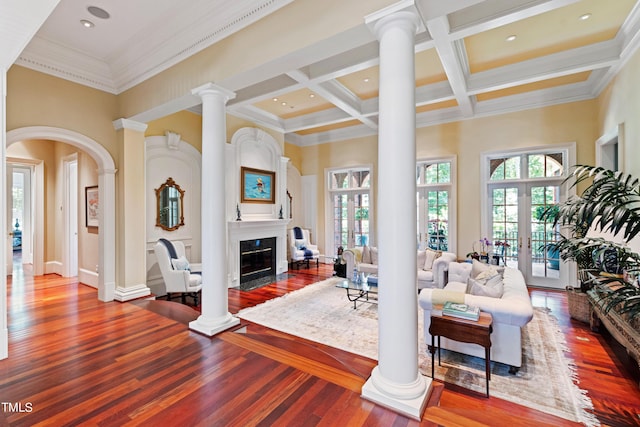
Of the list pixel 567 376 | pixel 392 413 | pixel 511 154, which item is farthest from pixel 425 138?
pixel 392 413

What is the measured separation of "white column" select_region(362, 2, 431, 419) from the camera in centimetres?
188

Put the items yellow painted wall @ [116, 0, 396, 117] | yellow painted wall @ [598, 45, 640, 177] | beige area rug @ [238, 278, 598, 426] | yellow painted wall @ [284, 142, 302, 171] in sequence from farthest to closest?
1. yellow painted wall @ [284, 142, 302, 171]
2. yellow painted wall @ [598, 45, 640, 177]
3. beige area rug @ [238, 278, 598, 426]
4. yellow painted wall @ [116, 0, 396, 117]

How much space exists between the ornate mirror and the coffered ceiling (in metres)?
1.61

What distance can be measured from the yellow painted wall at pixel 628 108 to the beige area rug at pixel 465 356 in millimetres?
2237

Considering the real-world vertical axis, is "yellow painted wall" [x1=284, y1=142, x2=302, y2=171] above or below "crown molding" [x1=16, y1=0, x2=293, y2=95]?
below

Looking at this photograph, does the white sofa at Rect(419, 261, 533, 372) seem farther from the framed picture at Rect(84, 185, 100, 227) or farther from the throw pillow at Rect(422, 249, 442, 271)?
the framed picture at Rect(84, 185, 100, 227)

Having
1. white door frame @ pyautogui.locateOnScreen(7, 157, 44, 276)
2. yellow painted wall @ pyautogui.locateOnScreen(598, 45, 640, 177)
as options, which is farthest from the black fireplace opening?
yellow painted wall @ pyautogui.locateOnScreen(598, 45, 640, 177)

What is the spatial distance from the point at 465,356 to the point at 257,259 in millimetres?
4550

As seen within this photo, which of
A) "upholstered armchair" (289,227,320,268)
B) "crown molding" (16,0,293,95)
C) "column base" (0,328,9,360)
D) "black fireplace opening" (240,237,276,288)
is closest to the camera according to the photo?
"column base" (0,328,9,360)

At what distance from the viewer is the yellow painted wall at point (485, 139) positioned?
518cm

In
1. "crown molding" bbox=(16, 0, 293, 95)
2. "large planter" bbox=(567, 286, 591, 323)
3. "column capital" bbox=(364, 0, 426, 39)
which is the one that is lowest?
"large planter" bbox=(567, 286, 591, 323)

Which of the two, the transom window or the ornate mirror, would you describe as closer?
the ornate mirror

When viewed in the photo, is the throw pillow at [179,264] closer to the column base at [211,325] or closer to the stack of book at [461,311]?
the column base at [211,325]

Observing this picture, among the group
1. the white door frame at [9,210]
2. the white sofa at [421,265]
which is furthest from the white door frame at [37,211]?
the white sofa at [421,265]
